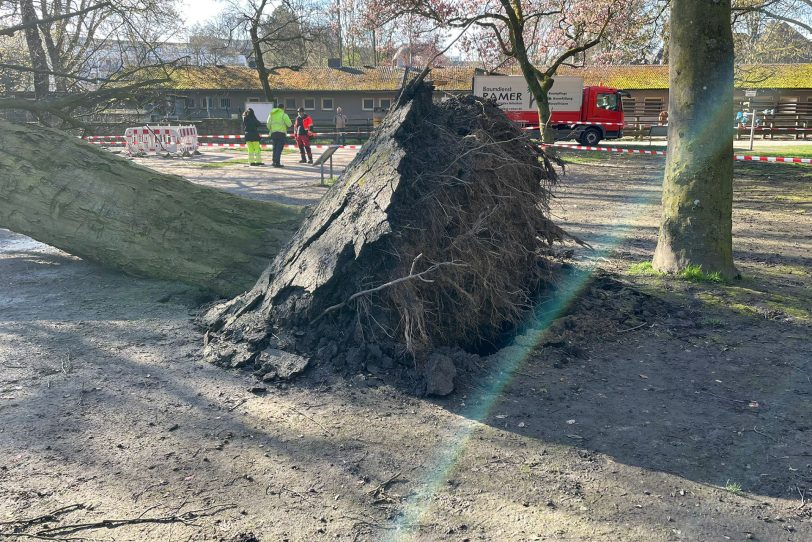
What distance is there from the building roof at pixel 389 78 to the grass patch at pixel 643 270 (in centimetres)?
3526

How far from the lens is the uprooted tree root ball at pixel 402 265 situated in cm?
469

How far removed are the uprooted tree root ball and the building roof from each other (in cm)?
3692

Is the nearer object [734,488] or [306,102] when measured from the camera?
[734,488]

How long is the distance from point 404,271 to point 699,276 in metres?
3.49

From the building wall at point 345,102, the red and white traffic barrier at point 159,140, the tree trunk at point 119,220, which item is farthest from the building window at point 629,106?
the tree trunk at point 119,220

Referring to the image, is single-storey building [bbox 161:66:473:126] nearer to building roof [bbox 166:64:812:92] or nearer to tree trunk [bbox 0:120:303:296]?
building roof [bbox 166:64:812:92]

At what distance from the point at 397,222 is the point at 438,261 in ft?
1.33

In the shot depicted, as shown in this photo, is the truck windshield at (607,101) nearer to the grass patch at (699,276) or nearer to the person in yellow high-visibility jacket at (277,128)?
the person in yellow high-visibility jacket at (277,128)

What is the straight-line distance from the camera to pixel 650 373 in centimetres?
469

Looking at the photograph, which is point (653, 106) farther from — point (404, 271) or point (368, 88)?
point (404, 271)

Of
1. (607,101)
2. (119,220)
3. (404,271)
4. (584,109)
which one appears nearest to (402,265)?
(404,271)

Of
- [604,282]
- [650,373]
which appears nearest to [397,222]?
[650,373]

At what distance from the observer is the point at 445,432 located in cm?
390

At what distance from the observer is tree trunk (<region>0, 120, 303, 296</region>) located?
6.93 meters
